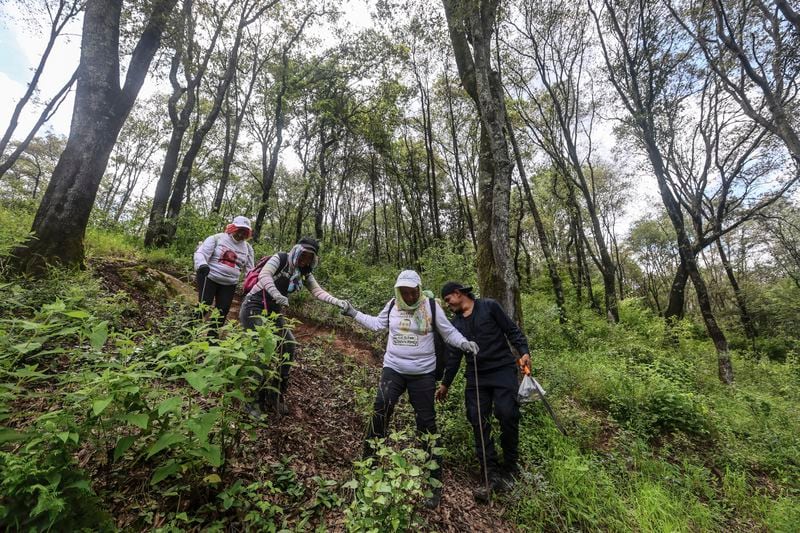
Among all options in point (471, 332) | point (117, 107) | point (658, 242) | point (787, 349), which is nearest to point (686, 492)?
point (471, 332)

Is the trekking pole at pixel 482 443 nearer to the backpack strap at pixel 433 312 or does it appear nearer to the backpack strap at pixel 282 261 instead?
the backpack strap at pixel 433 312

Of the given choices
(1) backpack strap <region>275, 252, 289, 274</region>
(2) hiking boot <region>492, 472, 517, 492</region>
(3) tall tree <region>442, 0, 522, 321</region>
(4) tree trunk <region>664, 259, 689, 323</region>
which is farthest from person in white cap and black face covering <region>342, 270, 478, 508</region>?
(4) tree trunk <region>664, 259, 689, 323</region>

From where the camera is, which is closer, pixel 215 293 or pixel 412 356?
pixel 412 356

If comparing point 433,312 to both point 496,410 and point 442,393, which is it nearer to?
point 442,393

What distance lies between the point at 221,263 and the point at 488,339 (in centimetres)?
356

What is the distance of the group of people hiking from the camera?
3330mm

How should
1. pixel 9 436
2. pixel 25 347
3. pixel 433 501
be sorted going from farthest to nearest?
pixel 433 501, pixel 25 347, pixel 9 436

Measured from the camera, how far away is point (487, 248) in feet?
19.1

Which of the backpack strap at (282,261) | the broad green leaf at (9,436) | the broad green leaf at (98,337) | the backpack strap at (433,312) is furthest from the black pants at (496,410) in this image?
the broad green leaf at (9,436)

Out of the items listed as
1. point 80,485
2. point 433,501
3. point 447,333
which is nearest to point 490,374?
point 447,333

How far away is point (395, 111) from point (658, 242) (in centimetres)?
2786

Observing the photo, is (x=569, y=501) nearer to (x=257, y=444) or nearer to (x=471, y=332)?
(x=471, y=332)

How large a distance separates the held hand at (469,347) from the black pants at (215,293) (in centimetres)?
313

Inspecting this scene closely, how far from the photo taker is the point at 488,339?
375 centimetres
